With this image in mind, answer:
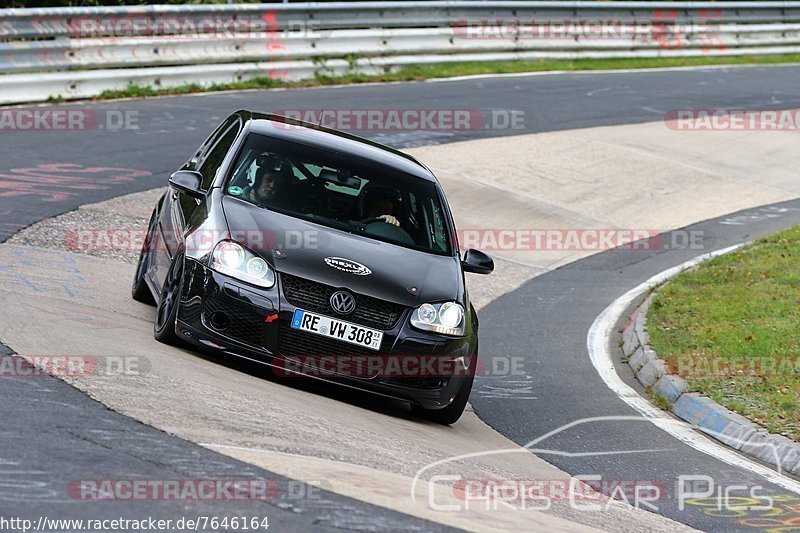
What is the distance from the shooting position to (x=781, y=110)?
2369 cm

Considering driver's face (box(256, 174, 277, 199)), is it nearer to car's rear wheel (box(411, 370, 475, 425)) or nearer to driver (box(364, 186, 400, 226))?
driver (box(364, 186, 400, 226))

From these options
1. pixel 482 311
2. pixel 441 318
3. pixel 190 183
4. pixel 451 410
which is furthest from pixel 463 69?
pixel 441 318

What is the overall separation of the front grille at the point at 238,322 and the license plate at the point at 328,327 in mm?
231

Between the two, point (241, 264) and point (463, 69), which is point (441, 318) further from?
point (463, 69)

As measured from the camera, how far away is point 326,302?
7.30 metres

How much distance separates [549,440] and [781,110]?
17.4 metres

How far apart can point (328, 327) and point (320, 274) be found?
33 cm

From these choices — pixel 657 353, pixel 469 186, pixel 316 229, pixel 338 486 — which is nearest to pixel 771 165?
pixel 469 186

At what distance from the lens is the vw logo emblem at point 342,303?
731cm

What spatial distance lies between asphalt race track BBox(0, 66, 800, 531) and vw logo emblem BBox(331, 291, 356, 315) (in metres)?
1.57

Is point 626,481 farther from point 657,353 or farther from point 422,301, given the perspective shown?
point 657,353

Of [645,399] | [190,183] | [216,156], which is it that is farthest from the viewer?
[645,399]

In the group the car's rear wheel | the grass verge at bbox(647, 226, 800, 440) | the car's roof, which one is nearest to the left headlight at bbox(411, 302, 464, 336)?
the car's rear wheel

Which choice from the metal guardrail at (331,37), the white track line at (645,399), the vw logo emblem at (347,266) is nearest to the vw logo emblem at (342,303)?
the vw logo emblem at (347,266)
